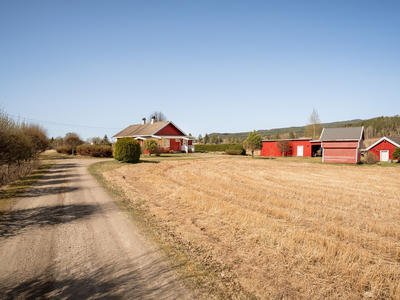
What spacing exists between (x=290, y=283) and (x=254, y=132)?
34158 millimetres

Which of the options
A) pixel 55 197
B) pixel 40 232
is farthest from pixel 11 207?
pixel 40 232

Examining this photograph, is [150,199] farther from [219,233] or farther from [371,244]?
[371,244]

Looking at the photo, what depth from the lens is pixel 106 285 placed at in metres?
4.02

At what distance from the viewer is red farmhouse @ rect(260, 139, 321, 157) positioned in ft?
135

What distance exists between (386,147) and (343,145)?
8291mm

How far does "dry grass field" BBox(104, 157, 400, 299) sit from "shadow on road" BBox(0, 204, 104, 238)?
235 cm

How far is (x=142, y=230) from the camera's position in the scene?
662 cm

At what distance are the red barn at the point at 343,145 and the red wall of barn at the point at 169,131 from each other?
80.4ft

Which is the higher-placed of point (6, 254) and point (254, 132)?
point (254, 132)

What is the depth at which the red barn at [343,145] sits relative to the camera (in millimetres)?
31328

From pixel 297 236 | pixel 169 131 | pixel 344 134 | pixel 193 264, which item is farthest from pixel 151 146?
pixel 193 264

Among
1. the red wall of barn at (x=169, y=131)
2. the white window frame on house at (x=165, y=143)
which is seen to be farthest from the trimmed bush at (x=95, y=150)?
the red wall of barn at (x=169, y=131)

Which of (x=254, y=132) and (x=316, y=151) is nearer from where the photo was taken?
(x=254, y=132)

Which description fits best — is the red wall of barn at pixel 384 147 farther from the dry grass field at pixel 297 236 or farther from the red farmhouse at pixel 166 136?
the red farmhouse at pixel 166 136
